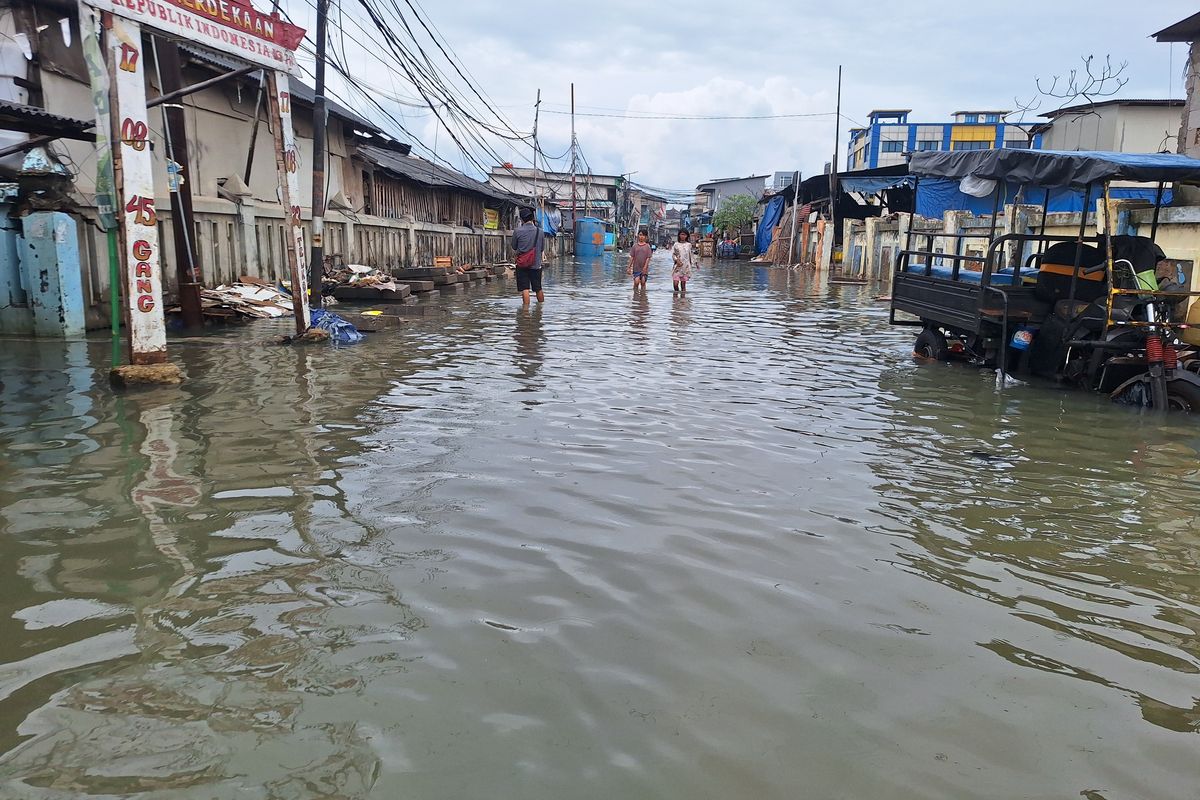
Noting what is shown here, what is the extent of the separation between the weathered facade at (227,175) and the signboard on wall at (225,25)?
85 cm

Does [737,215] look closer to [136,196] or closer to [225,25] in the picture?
[225,25]

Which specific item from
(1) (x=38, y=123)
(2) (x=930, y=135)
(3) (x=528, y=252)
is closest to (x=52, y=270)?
(1) (x=38, y=123)

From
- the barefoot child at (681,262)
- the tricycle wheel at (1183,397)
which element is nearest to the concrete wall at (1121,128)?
the barefoot child at (681,262)

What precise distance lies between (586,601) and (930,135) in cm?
5642

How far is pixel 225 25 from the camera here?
342 inches

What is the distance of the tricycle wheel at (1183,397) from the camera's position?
24.1 ft

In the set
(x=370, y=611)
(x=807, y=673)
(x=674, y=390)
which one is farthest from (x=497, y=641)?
(x=674, y=390)

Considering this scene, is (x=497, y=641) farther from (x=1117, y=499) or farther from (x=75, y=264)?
(x=75, y=264)

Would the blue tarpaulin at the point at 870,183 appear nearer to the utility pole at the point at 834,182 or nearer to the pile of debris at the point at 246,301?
the utility pole at the point at 834,182

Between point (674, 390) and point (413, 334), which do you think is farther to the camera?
point (413, 334)

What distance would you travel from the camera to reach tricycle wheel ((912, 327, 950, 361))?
413 inches

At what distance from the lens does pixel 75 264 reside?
9.93m

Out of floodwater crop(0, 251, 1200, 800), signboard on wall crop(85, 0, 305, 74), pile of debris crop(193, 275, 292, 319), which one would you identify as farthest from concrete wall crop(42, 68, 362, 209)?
floodwater crop(0, 251, 1200, 800)

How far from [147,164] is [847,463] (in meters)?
6.64
